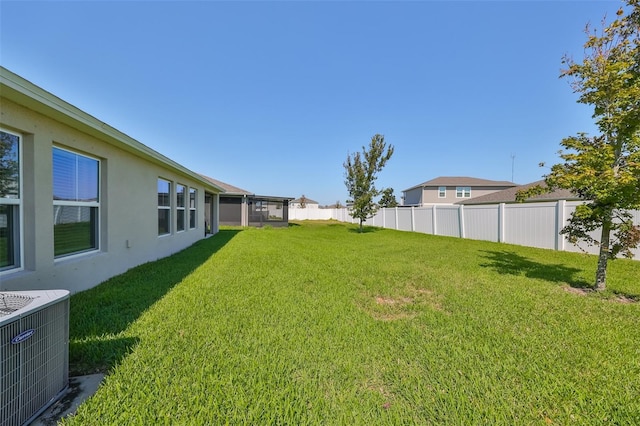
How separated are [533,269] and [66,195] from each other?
9812mm

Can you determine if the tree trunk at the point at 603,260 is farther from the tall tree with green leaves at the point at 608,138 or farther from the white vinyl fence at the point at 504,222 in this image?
the white vinyl fence at the point at 504,222

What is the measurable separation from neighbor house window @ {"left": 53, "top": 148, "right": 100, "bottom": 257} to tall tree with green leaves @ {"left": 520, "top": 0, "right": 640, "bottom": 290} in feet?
27.3

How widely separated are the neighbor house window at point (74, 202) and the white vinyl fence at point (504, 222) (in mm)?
11198

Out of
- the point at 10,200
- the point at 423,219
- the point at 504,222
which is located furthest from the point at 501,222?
the point at 10,200

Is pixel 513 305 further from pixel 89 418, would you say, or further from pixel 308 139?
pixel 308 139

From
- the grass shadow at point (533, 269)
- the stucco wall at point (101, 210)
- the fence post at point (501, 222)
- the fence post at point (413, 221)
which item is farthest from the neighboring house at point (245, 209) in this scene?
the grass shadow at point (533, 269)

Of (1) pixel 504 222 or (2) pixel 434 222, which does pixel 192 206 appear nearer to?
(2) pixel 434 222

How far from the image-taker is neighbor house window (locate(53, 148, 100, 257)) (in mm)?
4004

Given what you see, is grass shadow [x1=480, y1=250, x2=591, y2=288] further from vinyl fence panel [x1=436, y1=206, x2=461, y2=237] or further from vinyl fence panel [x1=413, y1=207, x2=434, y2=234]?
vinyl fence panel [x1=413, y1=207, x2=434, y2=234]

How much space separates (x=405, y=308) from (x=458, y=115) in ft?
46.9

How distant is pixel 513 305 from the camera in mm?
4074

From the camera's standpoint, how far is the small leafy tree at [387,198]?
67.1ft

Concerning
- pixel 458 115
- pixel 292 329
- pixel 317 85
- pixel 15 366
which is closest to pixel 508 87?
pixel 458 115

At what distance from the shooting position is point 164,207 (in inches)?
314
